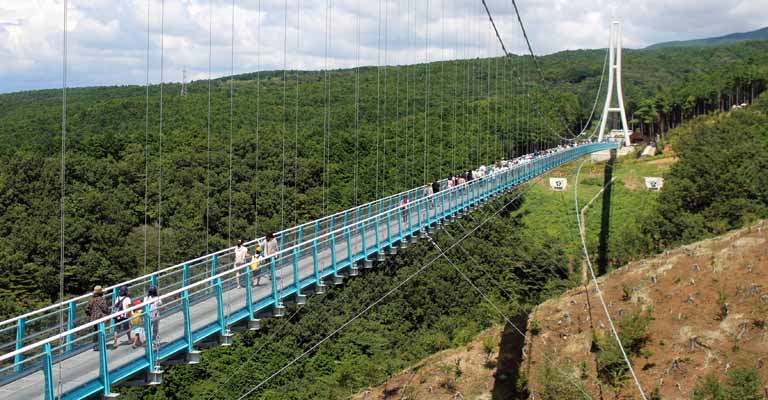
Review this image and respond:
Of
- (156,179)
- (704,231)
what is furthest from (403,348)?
(704,231)

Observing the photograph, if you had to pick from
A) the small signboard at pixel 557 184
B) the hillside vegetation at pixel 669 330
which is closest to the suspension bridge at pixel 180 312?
the hillside vegetation at pixel 669 330

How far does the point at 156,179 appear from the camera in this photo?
44969 millimetres

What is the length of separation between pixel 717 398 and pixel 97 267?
27133 mm

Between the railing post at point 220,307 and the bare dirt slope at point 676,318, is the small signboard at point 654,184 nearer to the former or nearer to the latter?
the bare dirt slope at point 676,318

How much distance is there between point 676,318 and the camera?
2825 centimetres

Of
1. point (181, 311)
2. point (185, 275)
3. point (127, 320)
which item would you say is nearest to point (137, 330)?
point (127, 320)

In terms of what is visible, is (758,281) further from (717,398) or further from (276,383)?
(276,383)

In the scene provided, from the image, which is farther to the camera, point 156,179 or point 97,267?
point 156,179

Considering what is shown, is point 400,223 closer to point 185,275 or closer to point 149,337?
point 185,275

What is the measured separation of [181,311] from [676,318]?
2127 centimetres

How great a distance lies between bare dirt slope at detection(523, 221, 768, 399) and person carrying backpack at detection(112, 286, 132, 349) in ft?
56.2

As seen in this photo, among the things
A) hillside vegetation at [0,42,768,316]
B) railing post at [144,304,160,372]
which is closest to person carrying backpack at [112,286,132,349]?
railing post at [144,304,160,372]

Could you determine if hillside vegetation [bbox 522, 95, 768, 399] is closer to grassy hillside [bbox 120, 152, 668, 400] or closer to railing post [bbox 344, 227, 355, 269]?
grassy hillside [bbox 120, 152, 668, 400]

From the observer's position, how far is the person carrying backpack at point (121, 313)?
9.64 m
